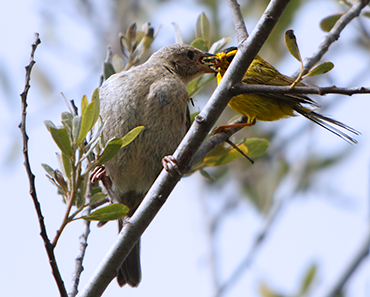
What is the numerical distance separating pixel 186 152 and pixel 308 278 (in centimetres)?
292

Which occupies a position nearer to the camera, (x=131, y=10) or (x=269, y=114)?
(x=269, y=114)

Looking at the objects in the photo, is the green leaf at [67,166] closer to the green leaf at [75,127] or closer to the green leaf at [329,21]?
the green leaf at [75,127]

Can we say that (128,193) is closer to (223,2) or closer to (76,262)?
(76,262)

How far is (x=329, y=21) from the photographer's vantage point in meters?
3.62

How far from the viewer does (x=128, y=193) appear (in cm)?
331

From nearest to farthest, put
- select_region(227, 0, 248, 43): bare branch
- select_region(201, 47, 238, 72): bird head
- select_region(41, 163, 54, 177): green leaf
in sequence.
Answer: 1. select_region(41, 163, 54, 177): green leaf
2. select_region(227, 0, 248, 43): bare branch
3. select_region(201, 47, 238, 72): bird head

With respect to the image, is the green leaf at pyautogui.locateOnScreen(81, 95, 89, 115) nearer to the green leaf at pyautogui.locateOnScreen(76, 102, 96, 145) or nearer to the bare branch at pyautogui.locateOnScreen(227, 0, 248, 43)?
the green leaf at pyautogui.locateOnScreen(76, 102, 96, 145)

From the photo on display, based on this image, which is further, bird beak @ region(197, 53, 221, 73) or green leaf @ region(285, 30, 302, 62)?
bird beak @ region(197, 53, 221, 73)

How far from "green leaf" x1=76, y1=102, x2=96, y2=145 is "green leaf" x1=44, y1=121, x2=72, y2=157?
0.05 m

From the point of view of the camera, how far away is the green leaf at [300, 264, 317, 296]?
169 inches

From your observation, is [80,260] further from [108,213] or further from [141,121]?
[141,121]

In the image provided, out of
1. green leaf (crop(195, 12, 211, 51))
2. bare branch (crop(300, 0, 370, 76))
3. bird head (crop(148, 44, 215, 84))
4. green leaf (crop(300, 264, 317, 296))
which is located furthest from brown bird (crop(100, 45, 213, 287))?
green leaf (crop(300, 264, 317, 296))

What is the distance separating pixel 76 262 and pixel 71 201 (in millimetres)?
670

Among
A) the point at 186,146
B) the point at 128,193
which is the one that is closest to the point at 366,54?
the point at 128,193
